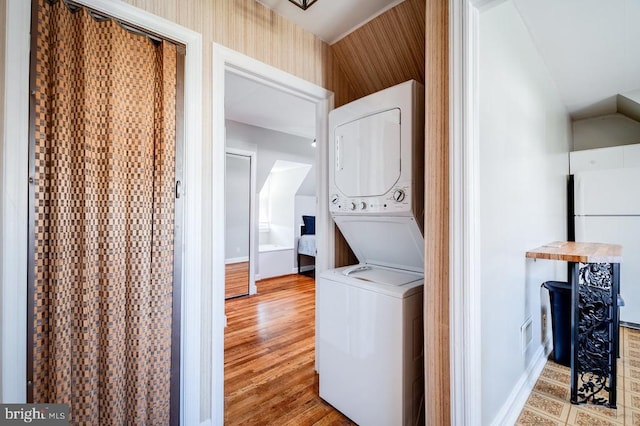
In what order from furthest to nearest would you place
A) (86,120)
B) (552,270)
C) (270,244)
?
(270,244)
(552,270)
(86,120)

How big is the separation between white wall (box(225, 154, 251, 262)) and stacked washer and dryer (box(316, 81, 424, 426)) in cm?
252

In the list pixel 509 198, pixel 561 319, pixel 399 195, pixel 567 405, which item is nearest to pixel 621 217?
pixel 561 319

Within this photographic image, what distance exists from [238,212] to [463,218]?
3531 millimetres

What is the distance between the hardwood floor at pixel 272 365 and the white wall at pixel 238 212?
0.74 metres

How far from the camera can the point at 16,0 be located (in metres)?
0.98

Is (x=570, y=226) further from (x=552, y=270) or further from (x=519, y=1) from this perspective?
(x=519, y=1)

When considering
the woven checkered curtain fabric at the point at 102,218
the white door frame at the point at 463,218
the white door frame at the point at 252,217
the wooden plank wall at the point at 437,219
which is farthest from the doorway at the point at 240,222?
the white door frame at the point at 463,218

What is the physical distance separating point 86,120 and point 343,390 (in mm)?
1858

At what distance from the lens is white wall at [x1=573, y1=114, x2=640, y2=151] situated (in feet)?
11.1

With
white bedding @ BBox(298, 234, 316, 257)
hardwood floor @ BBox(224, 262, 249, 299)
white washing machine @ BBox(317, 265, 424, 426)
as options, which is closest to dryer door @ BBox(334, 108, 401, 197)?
white washing machine @ BBox(317, 265, 424, 426)

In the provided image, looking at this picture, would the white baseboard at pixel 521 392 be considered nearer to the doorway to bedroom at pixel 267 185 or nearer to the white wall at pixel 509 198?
the white wall at pixel 509 198

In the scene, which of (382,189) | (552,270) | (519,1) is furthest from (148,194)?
(552,270)

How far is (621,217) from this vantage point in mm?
2898

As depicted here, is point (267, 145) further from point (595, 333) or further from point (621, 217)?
point (621, 217)
